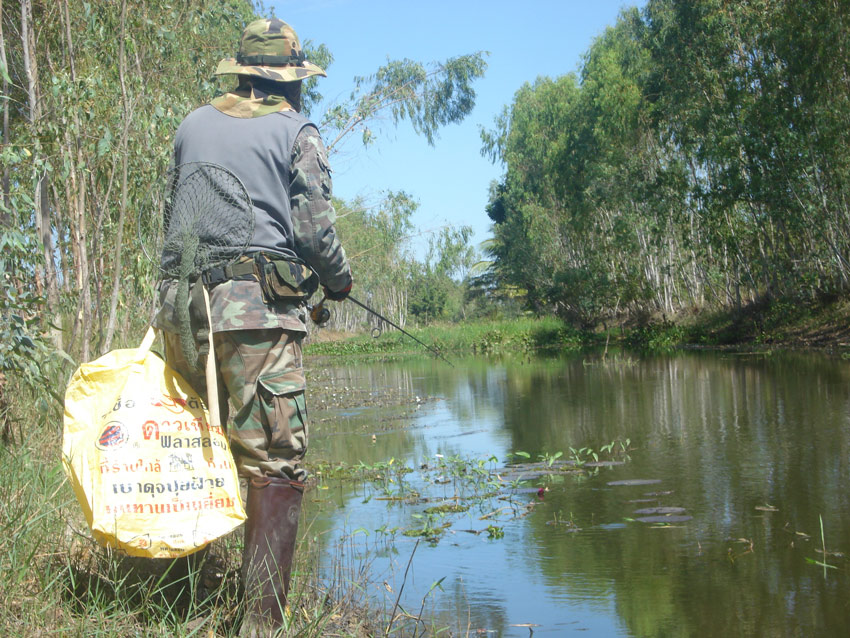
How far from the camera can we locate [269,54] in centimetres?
304

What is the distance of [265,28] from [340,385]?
1486cm

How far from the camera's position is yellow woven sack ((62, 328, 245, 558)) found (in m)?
2.57

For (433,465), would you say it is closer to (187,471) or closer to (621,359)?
(187,471)

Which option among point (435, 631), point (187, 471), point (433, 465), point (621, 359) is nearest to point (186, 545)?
point (187, 471)

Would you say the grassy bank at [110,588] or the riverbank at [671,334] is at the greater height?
the riverbank at [671,334]

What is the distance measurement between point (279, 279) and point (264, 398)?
0.38 m

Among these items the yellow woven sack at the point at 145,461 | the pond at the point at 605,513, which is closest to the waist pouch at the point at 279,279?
the yellow woven sack at the point at 145,461

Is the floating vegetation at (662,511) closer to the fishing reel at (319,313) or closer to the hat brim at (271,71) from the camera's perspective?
the fishing reel at (319,313)

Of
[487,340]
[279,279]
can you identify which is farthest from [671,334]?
[279,279]

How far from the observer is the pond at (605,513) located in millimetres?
3598

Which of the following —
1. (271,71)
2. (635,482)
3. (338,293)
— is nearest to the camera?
(271,71)

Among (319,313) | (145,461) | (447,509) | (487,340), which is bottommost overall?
(447,509)

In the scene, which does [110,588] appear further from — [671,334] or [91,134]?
[671,334]

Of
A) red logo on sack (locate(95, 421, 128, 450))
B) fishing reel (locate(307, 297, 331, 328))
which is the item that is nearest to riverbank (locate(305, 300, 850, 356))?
fishing reel (locate(307, 297, 331, 328))
